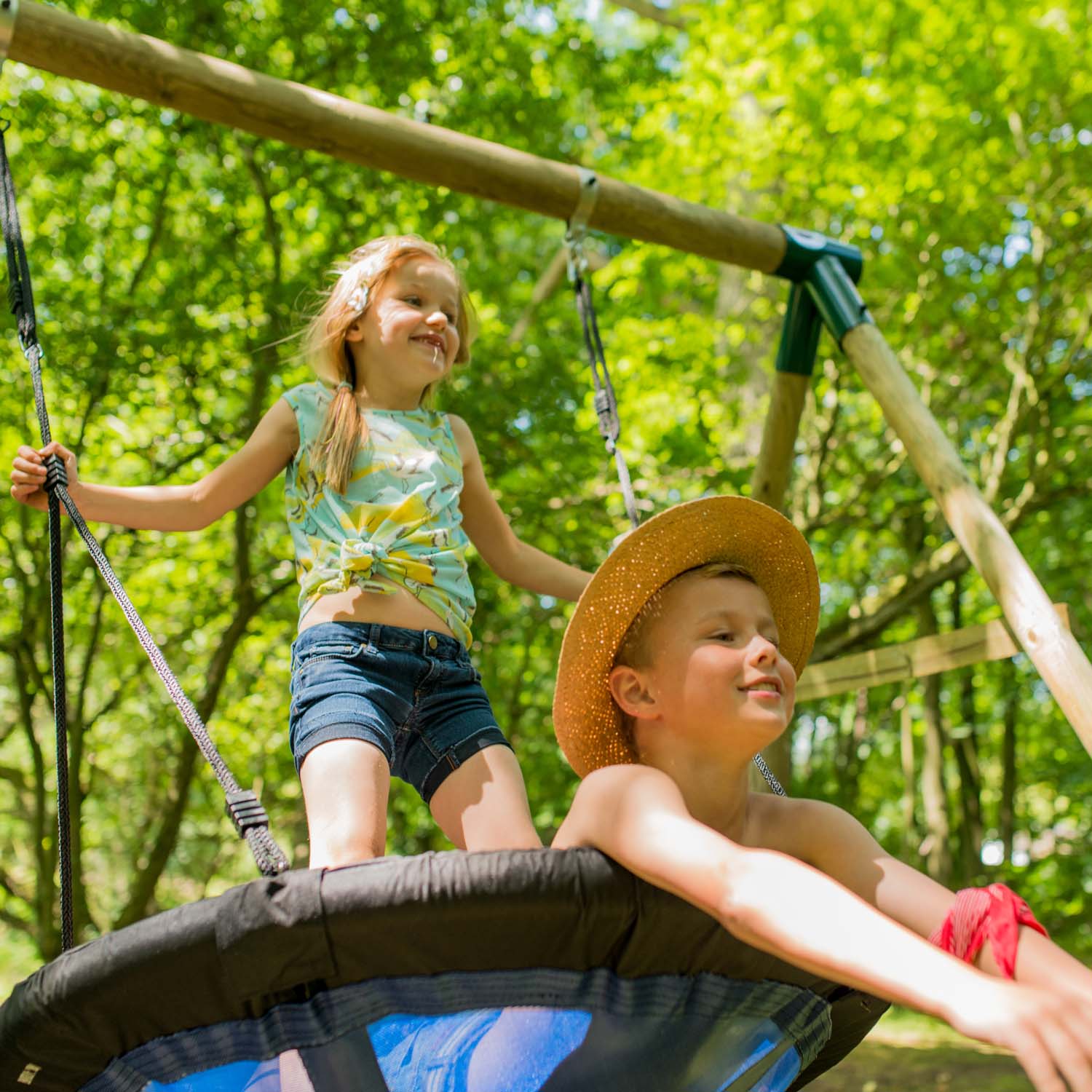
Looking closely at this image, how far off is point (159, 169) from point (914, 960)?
564cm

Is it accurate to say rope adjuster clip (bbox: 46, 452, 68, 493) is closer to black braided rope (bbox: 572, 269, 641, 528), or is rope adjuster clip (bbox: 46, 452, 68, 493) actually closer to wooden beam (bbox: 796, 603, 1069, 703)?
black braided rope (bbox: 572, 269, 641, 528)

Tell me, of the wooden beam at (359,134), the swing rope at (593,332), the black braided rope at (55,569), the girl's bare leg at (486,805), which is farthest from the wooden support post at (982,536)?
the black braided rope at (55,569)

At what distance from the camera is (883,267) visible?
6.81m

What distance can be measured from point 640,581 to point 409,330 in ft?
3.27

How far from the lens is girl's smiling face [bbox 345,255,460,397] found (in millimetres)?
2486

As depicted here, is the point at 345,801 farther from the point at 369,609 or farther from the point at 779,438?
the point at 779,438

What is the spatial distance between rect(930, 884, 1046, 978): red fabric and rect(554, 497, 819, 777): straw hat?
58 centimetres

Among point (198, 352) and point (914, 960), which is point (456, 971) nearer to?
point (914, 960)

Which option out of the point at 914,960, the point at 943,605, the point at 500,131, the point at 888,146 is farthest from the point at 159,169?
the point at 943,605

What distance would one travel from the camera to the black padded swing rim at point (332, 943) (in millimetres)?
1236

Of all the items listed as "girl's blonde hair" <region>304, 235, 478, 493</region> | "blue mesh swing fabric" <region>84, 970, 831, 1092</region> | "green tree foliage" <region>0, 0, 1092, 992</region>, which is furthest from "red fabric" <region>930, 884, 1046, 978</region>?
"green tree foliage" <region>0, 0, 1092, 992</region>

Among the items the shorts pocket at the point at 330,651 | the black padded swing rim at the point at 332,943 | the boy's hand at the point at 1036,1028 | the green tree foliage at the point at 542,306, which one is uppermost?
the green tree foliage at the point at 542,306

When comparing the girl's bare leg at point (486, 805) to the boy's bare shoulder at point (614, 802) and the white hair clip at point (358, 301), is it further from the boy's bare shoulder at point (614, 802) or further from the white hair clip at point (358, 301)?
the white hair clip at point (358, 301)

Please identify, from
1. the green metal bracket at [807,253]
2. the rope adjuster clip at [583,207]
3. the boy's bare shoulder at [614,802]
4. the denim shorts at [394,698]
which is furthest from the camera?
the green metal bracket at [807,253]
